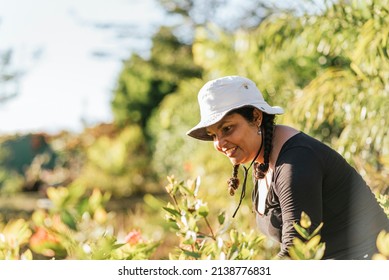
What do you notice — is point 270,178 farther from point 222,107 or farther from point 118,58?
point 118,58

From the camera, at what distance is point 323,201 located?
2.20 m

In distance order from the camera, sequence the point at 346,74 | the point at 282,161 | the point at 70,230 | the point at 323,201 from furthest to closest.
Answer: the point at 346,74 → the point at 323,201 → the point at 282,161 → the point at 70,230

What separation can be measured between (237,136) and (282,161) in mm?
200

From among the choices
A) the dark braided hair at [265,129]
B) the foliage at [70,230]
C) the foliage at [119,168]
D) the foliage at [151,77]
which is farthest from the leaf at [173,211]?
the foliage at [119,168]

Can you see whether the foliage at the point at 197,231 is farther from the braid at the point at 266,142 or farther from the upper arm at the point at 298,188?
the braid at the point at 266,142

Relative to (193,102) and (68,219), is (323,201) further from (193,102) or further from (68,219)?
(193,102)

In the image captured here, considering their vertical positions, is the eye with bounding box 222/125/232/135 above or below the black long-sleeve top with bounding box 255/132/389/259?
above

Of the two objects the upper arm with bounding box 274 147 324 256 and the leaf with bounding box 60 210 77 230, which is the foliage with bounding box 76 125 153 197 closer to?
the upper arm with bounding box 274 147 324 256

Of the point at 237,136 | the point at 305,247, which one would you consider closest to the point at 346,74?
the point at 237,136

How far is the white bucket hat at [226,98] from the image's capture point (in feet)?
7.13

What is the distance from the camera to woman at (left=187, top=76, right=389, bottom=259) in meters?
2.11

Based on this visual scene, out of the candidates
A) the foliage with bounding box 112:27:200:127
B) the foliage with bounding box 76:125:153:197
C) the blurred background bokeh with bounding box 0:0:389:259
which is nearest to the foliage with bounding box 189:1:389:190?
the blurred background bokeh with bounding box 0:0:389:259
